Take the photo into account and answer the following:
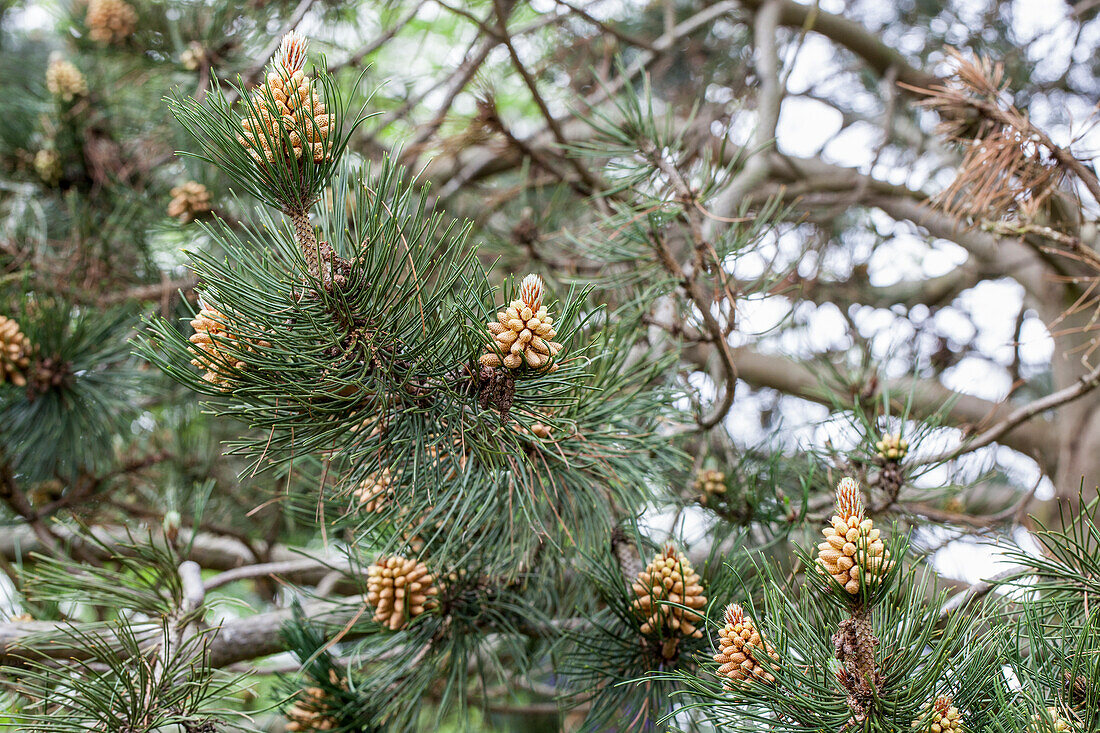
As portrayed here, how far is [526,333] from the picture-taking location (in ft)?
1.56

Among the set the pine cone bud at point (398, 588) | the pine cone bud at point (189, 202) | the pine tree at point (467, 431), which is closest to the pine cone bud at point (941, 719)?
the pine tree at point (467, 431)

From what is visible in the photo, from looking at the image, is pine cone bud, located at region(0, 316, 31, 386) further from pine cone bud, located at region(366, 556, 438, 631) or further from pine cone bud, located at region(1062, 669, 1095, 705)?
pine cone bud, located at region(1062, 669, 1095, 705)

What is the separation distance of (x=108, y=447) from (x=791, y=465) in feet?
3.34

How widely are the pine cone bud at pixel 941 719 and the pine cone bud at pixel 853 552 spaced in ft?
0.28

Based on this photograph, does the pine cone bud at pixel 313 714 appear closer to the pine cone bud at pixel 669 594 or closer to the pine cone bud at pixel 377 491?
the pine cone bud at pixel 377 491

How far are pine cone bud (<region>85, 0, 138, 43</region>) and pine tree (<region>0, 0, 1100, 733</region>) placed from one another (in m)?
0.01

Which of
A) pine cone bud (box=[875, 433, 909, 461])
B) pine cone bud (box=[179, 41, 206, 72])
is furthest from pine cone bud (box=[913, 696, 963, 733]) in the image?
pine cone bud (box=[179, 41, 206, 72])

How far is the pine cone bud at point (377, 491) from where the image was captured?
23.9 inches

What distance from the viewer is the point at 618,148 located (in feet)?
2.77

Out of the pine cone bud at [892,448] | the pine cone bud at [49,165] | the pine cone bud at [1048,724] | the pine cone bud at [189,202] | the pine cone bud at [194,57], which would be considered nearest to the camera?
the pine cone bud at [1048,724]

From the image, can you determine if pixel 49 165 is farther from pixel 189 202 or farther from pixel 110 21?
pixel 189 202

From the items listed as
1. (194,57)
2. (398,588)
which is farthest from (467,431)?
(194,57)

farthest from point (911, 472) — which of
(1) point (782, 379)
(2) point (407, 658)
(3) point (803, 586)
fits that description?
(1) point (782, 379)

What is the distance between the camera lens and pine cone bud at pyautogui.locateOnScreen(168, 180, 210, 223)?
1017 millimetres
